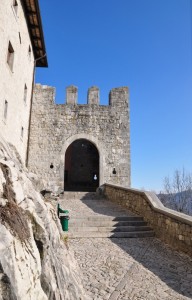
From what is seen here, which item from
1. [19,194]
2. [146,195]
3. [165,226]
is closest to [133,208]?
[146,195]

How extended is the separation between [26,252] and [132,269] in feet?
9.20

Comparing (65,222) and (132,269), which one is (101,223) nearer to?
(65,222)

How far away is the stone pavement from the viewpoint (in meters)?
3.69

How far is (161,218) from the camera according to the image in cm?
663

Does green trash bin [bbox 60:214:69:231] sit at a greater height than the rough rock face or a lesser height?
lesser

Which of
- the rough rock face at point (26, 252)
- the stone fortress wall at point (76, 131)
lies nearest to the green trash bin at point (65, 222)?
the rough rock face at point (26, 252)

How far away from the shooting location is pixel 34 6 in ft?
32.8

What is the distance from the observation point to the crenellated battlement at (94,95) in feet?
43.9

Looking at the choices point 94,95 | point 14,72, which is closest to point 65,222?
point 14,72

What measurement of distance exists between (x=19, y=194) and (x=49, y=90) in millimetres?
11083

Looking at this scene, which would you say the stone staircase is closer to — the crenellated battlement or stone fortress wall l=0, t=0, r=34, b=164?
stone fortress wall l=0, t=0, r=34, b=164

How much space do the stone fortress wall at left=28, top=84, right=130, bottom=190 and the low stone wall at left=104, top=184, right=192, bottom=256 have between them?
10.5 feet

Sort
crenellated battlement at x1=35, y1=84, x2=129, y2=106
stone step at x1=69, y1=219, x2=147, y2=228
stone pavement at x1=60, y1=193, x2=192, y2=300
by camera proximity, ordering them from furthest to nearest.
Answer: crenellated battlement at x1=35, y1=84, x2=129, y2=106 → stone step at x1=69, y1=219, x2=147, y2=228 → stone pavement at x1=60, y1=193, x2=192, y2=300

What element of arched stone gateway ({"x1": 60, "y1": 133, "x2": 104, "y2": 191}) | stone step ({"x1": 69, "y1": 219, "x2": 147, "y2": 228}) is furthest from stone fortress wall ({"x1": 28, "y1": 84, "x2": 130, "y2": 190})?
stone step ({"x1": 69, "y1": 219, "x2": 147, "y2": 228})
